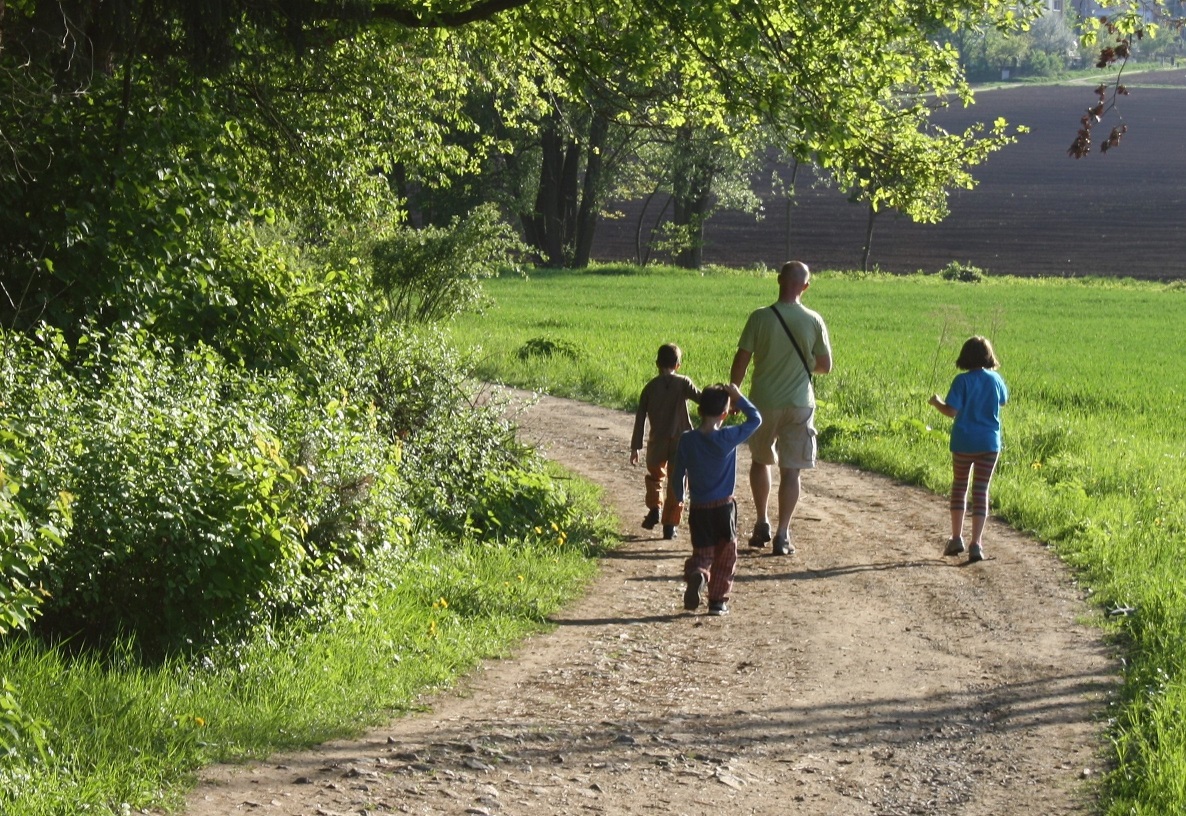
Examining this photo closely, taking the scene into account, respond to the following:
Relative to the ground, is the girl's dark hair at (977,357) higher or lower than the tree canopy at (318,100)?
lower

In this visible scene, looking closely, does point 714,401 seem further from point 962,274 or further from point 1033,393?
point 962,274

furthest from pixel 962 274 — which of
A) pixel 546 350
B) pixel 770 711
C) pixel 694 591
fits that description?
pixel 770 711

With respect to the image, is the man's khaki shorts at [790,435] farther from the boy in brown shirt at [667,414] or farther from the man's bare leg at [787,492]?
the boy in brown shirt at [667,414]

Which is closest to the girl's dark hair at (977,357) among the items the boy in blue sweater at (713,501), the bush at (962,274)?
the boy in blue sweater at (713,501)

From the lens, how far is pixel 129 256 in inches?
371

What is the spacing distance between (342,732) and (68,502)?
1500mm

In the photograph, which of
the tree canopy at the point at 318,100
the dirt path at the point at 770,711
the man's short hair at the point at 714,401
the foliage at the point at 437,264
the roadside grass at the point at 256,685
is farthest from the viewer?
the foliage at the point at 437,264

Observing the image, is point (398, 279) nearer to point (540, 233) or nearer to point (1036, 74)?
point (540, 233)

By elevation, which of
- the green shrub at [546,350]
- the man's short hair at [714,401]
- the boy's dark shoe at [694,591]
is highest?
the man's short hair at [714,401]

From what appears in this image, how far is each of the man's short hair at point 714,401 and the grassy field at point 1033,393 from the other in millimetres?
2628

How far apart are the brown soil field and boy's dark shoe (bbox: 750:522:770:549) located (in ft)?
164

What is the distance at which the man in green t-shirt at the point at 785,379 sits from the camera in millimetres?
10367

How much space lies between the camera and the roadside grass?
17.0ft

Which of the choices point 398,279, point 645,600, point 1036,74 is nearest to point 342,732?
point 645,600
